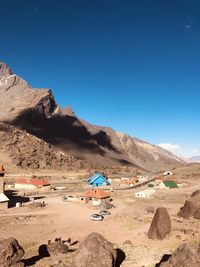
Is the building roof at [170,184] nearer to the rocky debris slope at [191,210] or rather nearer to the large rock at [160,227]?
the rocky debris slope at [191,210]

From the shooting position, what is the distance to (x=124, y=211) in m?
58.5

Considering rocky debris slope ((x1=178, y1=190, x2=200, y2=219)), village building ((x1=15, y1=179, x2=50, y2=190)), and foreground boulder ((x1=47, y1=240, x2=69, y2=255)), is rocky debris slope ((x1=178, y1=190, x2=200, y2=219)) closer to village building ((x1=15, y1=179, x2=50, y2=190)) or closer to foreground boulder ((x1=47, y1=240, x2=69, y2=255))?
foreground boulder ((x1=47, y1=240, x2=69, y2=255))

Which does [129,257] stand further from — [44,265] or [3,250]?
[3,250]

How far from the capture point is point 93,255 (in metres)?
22.8

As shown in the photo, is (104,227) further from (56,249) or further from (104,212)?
(56,249)

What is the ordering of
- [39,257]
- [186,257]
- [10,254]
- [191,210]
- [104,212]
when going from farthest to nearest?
1. [104,212]
2. [191,210]
3. [39,257]
4. [10,254]
5. [186,257]

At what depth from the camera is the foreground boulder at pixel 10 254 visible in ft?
79.2

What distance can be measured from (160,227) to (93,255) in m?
17.0

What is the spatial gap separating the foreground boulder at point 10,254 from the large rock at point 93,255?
428 centimetres

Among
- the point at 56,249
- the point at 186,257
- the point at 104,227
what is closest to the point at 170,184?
the point at 104,227

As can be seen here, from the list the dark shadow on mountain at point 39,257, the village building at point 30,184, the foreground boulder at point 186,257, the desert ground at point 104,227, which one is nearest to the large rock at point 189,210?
the desert ground at point 104,227

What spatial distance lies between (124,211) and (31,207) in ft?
52.7

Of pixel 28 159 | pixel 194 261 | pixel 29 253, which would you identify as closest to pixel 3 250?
pixel 29 253

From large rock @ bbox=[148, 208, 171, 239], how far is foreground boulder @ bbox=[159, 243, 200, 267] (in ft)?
52.6
